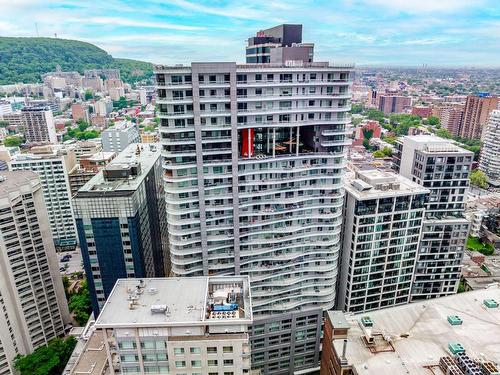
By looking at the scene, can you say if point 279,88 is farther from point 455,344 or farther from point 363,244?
point 455,344

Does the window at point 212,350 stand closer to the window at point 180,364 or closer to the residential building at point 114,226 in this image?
the window at point 180,364

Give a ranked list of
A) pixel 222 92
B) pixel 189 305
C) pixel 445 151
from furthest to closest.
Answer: pixel 445 151 → pixel 222 92 → pixel 189 305

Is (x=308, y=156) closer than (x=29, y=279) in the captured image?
Yes

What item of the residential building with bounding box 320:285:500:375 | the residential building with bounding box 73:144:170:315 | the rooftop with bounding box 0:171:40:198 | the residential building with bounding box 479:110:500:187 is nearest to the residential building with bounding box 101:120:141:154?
the residential building with bounding box 73:144:170:315

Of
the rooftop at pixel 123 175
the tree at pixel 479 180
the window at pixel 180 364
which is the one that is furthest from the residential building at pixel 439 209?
the tree at pixel 479 180

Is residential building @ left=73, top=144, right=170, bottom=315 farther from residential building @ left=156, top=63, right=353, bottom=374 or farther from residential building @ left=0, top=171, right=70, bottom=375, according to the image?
residential building @ left=156, top=63, right=353, bottom=374

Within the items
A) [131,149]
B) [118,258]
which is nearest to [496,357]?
[118,258]

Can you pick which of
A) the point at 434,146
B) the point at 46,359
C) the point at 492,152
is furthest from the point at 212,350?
the point at 492,152
